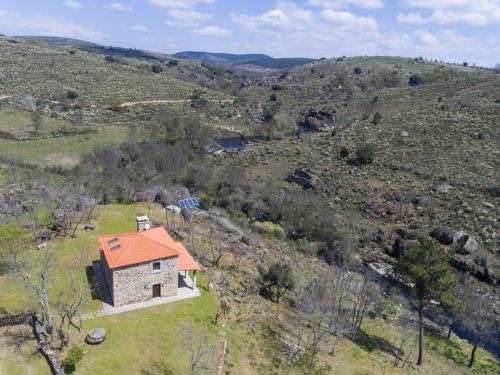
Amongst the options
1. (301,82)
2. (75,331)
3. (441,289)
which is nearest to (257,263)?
(441,289)

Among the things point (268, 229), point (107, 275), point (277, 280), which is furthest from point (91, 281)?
point (268, 229)

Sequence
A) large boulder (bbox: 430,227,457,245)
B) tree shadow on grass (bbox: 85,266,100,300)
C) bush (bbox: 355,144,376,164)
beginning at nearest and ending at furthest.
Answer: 1. tree shadow on grass (bbox: 85,266,100,300)
2. large boulder (bbox: 430,227,457,245)
3. bush (bbox: 355,144,376,164)

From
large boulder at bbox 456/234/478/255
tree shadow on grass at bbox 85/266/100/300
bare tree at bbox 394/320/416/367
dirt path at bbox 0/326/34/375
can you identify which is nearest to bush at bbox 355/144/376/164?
large boulder at bbox 456/234/478/255

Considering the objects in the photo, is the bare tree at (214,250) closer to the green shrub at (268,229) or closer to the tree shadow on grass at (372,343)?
the green shrub at (268,229)

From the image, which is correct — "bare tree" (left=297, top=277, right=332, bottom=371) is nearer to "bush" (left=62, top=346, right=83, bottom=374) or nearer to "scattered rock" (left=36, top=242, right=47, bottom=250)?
"bush" (left=62, top=346, right=83, bottom=374)

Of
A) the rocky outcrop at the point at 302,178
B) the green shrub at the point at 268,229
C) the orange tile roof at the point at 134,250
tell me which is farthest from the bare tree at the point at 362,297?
the rocky outcrop at the point at 302,178
